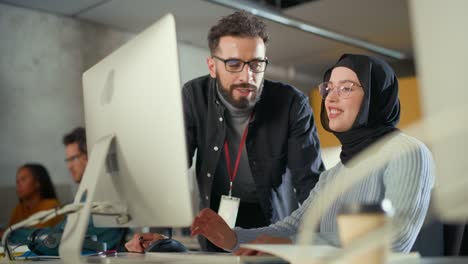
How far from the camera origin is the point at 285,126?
2.14 meters

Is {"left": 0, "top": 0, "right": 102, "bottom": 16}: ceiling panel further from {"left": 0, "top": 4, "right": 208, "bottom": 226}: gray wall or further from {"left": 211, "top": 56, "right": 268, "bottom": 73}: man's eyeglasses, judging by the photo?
{"left": 211, "top": 56, "right": 268, "bottom": 73}: man's eyeglasses

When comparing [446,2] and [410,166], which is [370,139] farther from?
[446,2]

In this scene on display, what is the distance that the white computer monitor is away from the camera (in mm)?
901

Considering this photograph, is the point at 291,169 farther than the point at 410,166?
Yes

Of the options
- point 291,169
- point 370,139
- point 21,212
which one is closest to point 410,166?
point 370,139

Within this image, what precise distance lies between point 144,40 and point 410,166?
2.40ft

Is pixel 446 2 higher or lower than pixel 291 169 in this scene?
higher

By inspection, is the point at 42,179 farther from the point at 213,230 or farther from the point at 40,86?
the point at 213,230

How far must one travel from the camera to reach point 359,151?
1567mm

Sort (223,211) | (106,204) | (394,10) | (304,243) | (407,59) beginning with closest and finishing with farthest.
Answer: (304,243) < (106,204) < (223,211) < (394,10) < (407,59)

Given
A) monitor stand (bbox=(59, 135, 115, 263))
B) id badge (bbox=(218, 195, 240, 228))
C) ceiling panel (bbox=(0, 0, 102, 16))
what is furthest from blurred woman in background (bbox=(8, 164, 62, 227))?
monitor stand (bbox=(59, 135, 115, 263))

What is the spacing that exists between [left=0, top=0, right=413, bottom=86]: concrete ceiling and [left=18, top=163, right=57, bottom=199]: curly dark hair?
1.27m

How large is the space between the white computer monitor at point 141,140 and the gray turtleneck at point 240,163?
1032mm

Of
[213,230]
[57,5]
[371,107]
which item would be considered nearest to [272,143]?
[371,107]
